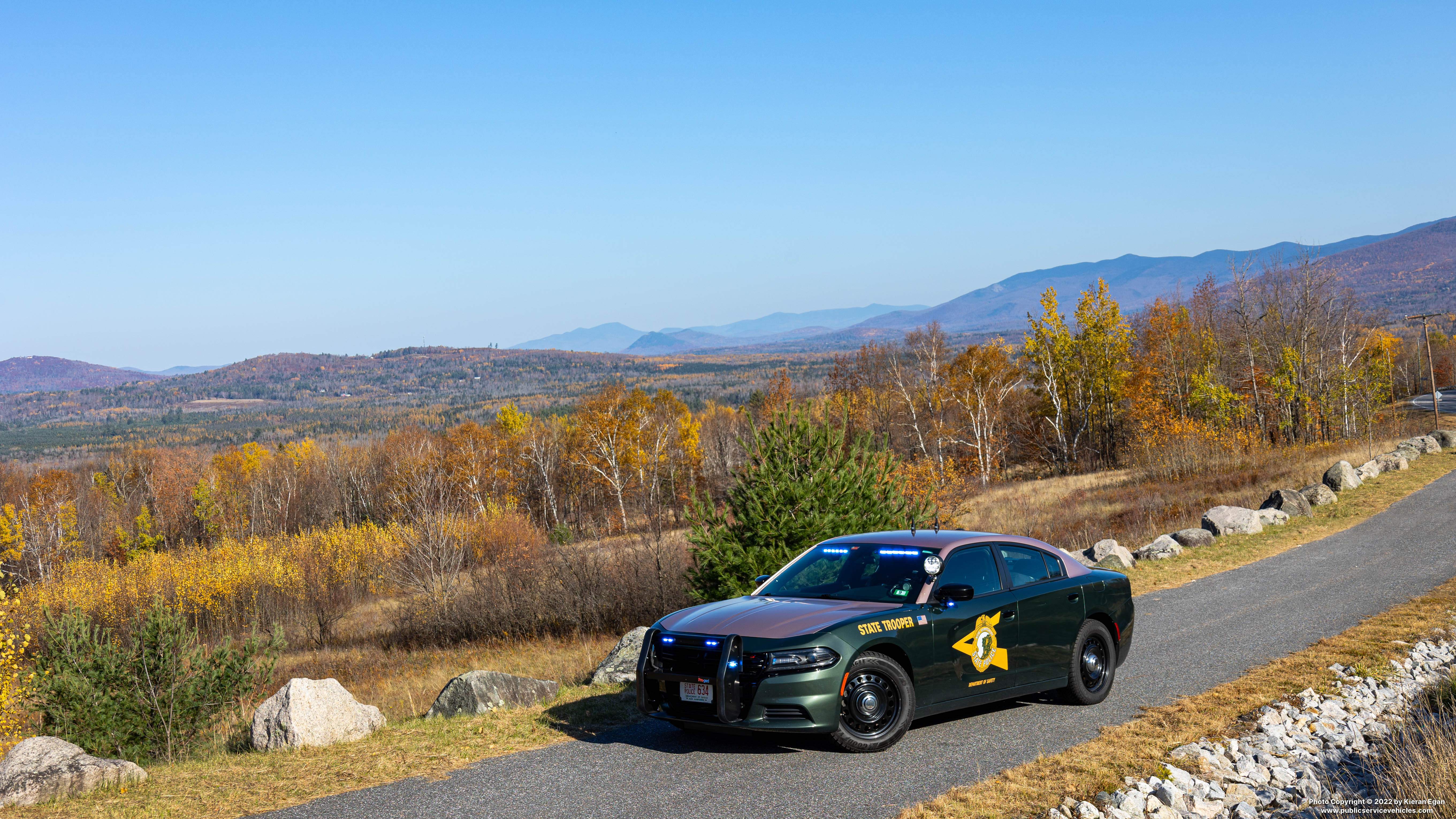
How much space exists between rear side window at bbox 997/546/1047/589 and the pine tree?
6388mm

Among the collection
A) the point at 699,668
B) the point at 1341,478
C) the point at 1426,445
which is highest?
the point at 699,668

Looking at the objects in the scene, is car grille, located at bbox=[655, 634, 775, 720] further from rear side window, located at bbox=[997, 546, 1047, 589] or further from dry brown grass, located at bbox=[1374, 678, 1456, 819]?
dry brown grass, located at bbox=[1374, 678, 1456, 819]

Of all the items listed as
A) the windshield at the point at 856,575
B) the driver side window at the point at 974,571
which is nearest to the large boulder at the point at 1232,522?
the driver side window at the point at 974,571

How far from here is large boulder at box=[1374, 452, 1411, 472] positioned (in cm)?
3170

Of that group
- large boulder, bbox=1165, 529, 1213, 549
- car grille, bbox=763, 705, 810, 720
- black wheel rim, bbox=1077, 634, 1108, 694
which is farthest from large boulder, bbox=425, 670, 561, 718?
large boulder, bbox=1165, 529, 1213, 549

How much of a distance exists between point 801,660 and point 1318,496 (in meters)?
24.2

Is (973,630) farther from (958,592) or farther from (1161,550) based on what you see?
(1161,550)

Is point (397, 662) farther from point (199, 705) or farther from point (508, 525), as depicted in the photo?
point (508, 525)

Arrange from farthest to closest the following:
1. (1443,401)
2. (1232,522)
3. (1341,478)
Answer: (1443,401), (1341,478), (1232,522)

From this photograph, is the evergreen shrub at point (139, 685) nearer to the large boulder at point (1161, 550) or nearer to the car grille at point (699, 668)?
the car grille at point (699, 668)

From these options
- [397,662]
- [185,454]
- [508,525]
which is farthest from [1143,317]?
[185,454]

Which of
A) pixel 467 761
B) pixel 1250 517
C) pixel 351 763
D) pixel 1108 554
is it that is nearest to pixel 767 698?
pixel 467 761

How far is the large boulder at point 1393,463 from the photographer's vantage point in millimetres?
31703

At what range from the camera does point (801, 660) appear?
24.0 feet
